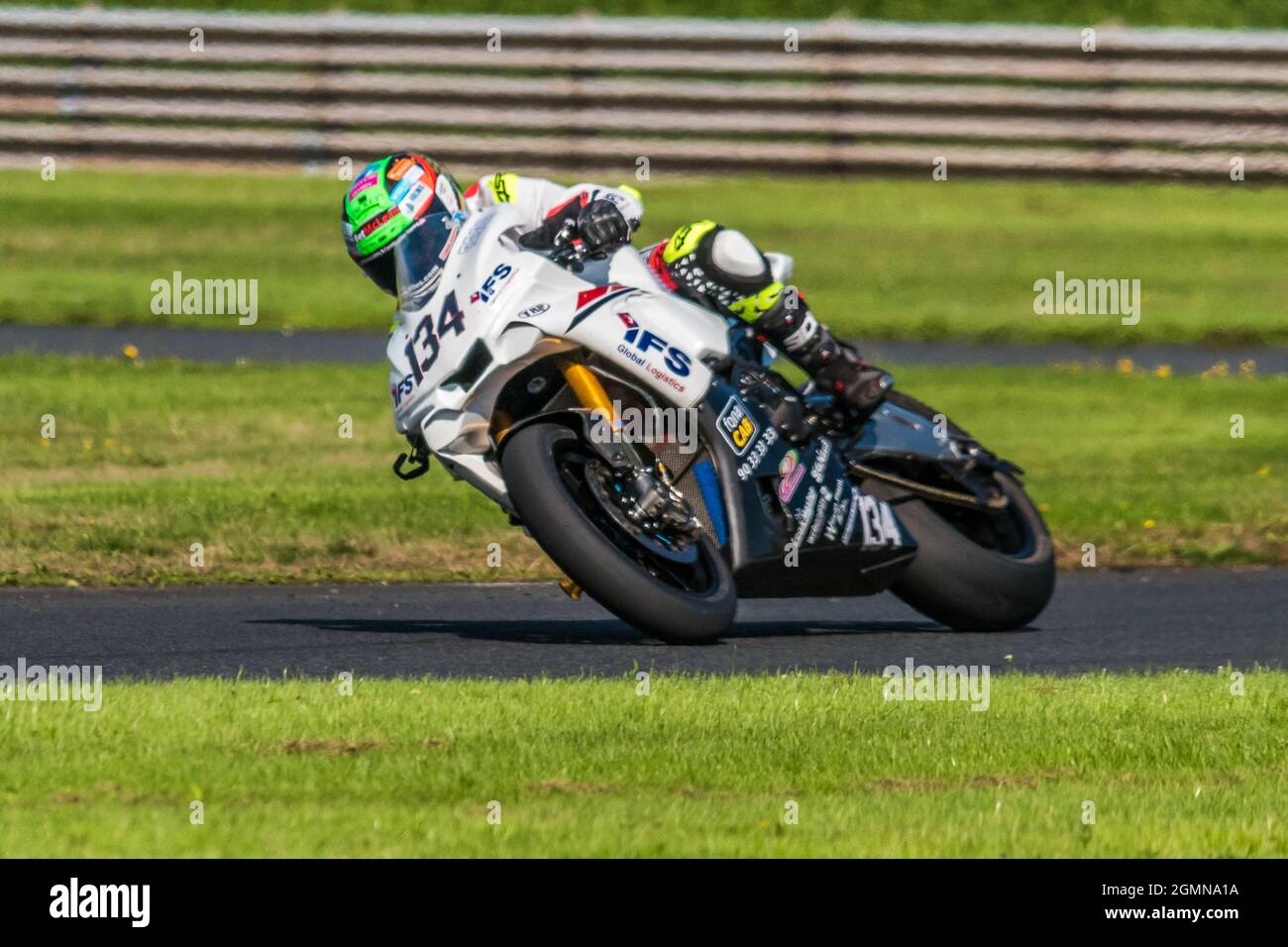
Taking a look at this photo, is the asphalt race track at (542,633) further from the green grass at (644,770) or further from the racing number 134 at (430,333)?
the racing number 134 at (430,333)

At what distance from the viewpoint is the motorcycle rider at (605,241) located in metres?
7.92

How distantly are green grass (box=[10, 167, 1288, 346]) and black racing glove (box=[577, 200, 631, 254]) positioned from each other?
10024 millimetres

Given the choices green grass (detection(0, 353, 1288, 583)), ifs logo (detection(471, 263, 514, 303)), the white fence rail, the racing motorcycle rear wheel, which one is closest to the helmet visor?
ifs logo (detection(471, 263, 514, 303))

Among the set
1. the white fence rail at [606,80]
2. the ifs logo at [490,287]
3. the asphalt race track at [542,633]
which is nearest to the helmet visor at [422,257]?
the ifs logo at [490,287]

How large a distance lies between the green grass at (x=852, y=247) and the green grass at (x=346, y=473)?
255cm

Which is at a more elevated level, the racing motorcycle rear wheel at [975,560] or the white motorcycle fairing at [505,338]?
the white motorcycle fairing at [505,338]

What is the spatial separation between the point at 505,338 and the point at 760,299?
1.11m

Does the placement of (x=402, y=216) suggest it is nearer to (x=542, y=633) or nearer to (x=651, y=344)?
(x=651, y=344)

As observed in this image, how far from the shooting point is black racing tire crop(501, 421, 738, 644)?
724 cm

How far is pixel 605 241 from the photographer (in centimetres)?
783

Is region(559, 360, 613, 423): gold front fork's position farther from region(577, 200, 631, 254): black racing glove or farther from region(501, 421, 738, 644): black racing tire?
region(577, 200, 631, 254): black racing glove
